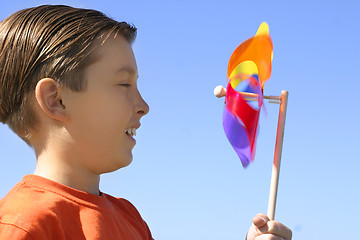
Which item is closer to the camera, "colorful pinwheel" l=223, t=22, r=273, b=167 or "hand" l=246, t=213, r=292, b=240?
"hand" l=246, t=213, r=292, b=240

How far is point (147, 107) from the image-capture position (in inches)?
65.4

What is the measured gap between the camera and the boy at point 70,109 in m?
1.52

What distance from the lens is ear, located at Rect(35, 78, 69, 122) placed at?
60.1 inches

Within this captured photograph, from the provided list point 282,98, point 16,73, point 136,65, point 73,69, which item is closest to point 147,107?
point 136,65

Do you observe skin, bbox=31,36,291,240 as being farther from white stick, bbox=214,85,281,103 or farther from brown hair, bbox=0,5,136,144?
white stick, bbox=214,85,281,103

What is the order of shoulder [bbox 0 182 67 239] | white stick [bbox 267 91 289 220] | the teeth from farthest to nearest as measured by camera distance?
white stick [bbox 267 91 289 220] < the teeth < shoulder [bbox 0 182 67 239]

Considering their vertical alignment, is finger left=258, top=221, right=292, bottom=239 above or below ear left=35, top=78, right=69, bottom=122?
below

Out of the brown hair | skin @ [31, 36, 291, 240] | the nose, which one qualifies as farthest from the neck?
the nose

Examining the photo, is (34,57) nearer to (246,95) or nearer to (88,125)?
(88,125)

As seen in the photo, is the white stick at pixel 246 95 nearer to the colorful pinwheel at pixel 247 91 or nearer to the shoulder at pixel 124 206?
the colorful pinwheel at pixel 247 91

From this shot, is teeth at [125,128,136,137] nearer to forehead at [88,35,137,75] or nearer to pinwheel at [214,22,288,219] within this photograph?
forehead at [88,35,137,75]

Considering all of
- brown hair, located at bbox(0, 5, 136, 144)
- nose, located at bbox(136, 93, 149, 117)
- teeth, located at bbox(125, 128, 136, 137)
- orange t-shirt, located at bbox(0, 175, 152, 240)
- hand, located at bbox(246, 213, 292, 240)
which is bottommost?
hand, located at bbox(246, 213, 292, 240)

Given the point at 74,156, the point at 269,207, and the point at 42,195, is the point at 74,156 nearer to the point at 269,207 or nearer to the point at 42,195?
the point at 42,195

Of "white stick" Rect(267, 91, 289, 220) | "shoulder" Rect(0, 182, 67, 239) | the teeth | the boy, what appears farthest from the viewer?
"white stick" Rect(267, 91, 289, 220)
